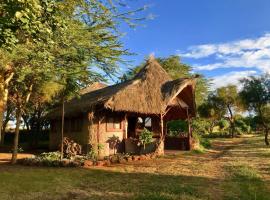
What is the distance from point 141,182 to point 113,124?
34.5 feet

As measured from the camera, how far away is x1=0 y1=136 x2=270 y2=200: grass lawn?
9055 millimetres

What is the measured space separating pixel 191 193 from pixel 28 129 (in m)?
31.7

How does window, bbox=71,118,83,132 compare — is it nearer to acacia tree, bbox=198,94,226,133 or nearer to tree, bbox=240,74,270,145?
tree, bbox=240,74,270,145

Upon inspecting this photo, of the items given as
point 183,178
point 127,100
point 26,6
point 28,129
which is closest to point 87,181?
point 183,178

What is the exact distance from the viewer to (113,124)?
21250 millimetres

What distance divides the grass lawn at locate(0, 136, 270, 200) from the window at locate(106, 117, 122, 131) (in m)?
5.94

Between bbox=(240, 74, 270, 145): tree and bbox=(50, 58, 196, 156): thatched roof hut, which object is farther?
bbox=(240, 74, 270, 145): tree

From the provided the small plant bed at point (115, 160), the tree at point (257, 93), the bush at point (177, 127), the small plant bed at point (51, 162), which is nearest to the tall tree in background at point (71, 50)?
the small plant bed at point (51, 162)

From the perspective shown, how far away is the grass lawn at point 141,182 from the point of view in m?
9.05

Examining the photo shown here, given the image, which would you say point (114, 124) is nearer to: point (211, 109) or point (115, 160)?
point (115, 160)

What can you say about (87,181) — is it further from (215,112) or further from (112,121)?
(215,112)

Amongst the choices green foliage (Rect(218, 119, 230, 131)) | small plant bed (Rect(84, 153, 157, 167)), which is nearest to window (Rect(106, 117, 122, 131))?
small plant bed (Rect(84, 153, 157, 167))

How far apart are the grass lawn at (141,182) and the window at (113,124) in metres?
5.94

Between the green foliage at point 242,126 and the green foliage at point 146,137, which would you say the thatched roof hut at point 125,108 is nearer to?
the green foliage at point 146,137
